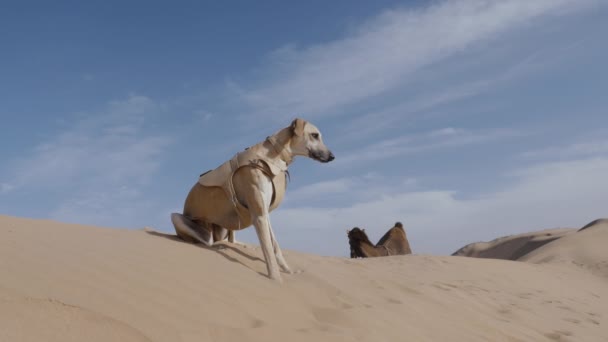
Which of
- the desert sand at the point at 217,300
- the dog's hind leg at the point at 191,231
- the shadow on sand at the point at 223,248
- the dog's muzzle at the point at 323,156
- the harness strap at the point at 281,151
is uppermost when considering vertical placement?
the harness strap at the point at 281,151

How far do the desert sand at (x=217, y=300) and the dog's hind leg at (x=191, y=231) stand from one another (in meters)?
0.14

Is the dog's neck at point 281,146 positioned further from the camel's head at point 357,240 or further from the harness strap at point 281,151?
the camel's head at point 357,240

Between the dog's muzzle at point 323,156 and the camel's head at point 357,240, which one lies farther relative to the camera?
the camel's head at point 357,240

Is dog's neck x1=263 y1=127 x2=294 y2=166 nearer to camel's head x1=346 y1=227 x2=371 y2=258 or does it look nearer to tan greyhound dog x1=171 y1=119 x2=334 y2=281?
tan greyhound dog x1=171 y1=119 x2=334 y2=281

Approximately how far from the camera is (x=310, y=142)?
5785 mm

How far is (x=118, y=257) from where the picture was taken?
14.8 feet

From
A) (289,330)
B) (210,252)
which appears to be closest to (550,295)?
(210,252)

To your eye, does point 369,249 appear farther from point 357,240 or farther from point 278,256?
point 278,256

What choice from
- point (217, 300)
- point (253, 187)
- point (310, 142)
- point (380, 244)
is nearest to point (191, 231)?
point (253, 187)

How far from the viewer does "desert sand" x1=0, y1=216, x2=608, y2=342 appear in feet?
10.3

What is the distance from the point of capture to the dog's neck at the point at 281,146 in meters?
5.87

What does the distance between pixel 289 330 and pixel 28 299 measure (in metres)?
1.65

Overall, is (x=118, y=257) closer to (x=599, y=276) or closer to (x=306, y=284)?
(x=306, y=284)

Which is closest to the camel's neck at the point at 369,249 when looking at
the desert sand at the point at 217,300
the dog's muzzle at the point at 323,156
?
the desert sand at the point at 217,300
